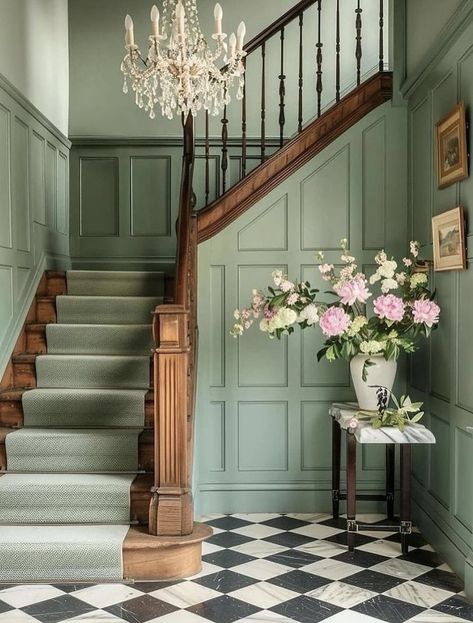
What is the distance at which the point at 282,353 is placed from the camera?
4867 mm

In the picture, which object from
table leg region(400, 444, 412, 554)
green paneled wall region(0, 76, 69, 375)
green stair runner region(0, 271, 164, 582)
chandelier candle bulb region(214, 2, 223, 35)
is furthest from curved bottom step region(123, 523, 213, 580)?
chandelier candle bulb region(214, 2, 223, 35)

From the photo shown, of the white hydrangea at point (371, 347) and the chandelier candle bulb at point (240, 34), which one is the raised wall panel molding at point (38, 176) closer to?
the chandelier candle bulb at point (240, 34)

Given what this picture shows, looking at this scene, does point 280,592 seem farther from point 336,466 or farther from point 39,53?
point 39,53

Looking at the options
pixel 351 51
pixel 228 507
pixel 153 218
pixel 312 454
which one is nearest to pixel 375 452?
pixel 312 454

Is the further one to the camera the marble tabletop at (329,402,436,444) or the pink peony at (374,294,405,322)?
the pink peony at (374,294,405,322)

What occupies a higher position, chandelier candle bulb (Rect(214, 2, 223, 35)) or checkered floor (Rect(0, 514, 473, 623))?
chandelier candle bulb (Rect(214, 2, 223, 35))

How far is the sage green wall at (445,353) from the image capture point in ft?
11.8

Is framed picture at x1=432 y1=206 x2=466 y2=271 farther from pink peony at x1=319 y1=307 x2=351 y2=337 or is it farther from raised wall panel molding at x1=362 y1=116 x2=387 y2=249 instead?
raised wall panel molding at x1=362 y1=116 x2=387 y2=249

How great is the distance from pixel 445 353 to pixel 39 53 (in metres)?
3.57

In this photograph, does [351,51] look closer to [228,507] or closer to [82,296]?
[82,296]

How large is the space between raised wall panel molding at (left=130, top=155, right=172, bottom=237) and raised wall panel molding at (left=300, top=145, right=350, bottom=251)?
1796mm

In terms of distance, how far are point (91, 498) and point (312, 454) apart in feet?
5.28

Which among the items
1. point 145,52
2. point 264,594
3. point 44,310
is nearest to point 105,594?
point 264,594

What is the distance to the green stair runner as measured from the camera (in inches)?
140
